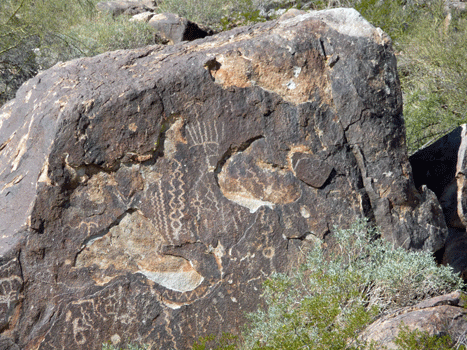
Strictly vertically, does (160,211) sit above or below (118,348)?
above

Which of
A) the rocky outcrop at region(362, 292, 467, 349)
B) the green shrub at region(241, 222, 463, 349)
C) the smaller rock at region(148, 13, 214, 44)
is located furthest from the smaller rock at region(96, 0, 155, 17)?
the rocky outcrop at region(362, 292, 467, 349)

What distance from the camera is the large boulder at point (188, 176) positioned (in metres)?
2.65

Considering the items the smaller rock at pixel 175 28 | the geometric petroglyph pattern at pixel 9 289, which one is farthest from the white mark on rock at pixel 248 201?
the smaller rock at pixel 175 28

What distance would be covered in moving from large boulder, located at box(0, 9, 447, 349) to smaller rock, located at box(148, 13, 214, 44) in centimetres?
479

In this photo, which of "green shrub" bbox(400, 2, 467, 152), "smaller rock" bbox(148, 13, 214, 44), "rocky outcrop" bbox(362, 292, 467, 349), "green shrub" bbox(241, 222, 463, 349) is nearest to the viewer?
"rocky outcrop" bbox(362, 292, 467, 349)

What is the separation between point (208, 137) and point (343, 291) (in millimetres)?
1216

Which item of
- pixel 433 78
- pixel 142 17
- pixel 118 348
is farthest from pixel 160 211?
pixel 142 17

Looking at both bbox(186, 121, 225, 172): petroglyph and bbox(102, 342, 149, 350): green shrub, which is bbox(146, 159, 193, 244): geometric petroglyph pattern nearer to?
bbox(186, 121, 225, 172): petroglyph

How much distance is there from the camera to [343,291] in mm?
2658

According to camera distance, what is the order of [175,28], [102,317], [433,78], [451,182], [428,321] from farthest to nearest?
[175,28] < [433,78] < [451,182] < [102,317] < [428,321]

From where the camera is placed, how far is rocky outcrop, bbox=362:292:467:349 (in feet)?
7.29

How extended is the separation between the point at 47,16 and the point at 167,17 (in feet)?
6.54

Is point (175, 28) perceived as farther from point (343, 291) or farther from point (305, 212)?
point (343, 291)

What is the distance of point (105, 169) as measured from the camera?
8.96 feet
